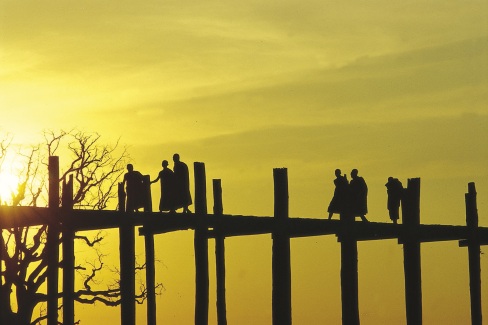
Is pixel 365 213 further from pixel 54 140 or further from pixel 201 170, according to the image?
pixel 54 140

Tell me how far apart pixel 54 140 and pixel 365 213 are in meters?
11.8

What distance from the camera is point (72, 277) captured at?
18859mm

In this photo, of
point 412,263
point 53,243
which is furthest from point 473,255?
point 53,243

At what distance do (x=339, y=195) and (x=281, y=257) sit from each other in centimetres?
245

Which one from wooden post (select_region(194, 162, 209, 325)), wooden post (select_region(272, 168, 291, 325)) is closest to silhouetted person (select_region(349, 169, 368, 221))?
wooden post (select_region(272, 168, 291, 325))

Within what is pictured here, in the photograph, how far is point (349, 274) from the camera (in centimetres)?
2048

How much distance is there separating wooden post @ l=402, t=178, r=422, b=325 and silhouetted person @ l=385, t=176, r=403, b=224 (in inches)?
21.5

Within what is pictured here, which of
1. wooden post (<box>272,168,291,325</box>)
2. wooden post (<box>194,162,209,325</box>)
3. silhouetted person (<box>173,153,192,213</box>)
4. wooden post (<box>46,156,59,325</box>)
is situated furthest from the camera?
silhouetted person (<box>173,153,192,213</box>)

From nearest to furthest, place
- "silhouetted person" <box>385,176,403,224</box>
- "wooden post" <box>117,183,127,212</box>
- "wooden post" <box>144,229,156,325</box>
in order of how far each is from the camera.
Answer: "wooden post" <box>117,183,127,212</box>, "silhouetted person" <box>385,176,403,224</box>, "wooden post" <box>144,229,156,325</box>

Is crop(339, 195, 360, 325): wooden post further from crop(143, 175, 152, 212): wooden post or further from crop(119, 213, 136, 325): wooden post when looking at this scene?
crop(119, 213, 136, 325): wooden post

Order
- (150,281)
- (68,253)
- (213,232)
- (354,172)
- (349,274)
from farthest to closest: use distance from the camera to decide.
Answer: (150,281), (213,232), (354,172), (349,274), (68,253)

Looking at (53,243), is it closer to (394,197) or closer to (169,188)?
(169,188)

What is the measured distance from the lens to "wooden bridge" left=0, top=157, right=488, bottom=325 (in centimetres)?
1841

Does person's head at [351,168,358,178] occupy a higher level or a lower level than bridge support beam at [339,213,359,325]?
higher
